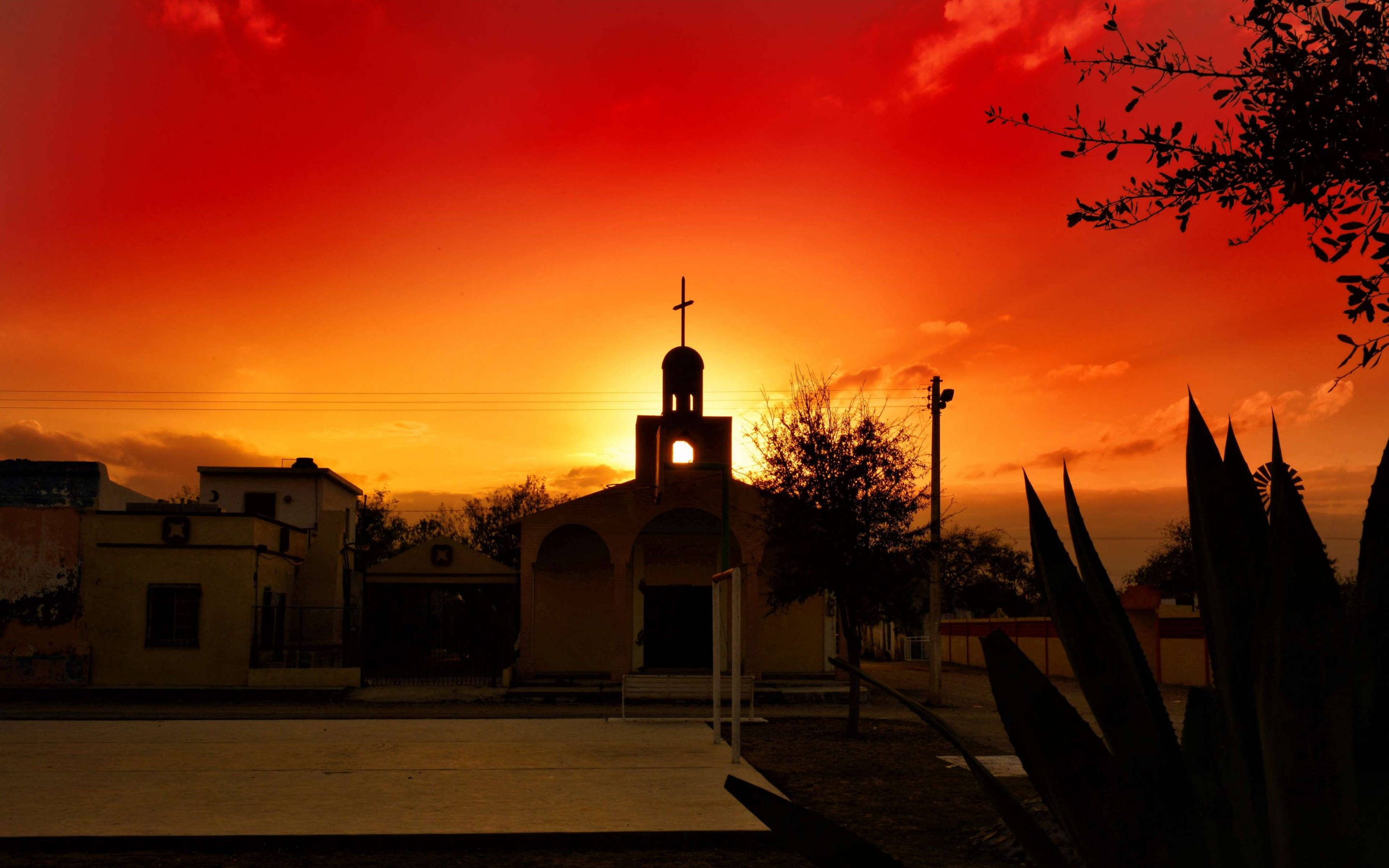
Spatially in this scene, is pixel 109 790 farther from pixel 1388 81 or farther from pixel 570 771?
pixel 1388 81

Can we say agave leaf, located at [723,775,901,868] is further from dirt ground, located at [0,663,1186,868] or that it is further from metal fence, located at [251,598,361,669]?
Result: metal fence, located at [251,598,361,669]

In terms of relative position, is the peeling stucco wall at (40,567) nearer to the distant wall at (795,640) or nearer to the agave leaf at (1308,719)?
the distant wall at (795,640)

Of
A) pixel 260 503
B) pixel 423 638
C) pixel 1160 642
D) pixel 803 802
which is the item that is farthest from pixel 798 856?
pixel 260 503

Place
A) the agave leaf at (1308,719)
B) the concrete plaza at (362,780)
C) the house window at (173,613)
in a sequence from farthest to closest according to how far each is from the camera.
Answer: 1. the house window at (173,613)
2. the concrete plaza at (362,780)
3. the agave leaf at (1308,719)

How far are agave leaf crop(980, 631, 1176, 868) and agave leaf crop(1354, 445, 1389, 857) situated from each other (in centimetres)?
26

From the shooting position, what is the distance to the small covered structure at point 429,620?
32312 millimetres

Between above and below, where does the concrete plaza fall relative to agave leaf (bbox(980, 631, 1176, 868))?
below

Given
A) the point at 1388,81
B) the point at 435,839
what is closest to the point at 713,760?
the point at 435,839

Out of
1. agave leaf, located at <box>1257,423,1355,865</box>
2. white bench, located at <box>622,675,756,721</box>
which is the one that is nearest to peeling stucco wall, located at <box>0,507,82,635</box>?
white bench, located at <box>622,675,756,721</box>

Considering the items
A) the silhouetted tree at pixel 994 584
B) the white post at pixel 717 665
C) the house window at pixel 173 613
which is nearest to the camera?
the white post at pixel 717 665

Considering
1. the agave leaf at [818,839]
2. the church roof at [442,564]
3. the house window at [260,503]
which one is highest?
the house window at [260,503]

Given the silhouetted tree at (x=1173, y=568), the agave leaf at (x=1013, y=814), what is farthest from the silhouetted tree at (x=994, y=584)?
the agave leaf at (x=1013, y=814)

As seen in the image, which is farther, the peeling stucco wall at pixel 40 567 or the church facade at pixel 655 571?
the church facade at pixel 655 571

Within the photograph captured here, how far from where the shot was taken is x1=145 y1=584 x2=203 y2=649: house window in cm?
2808
